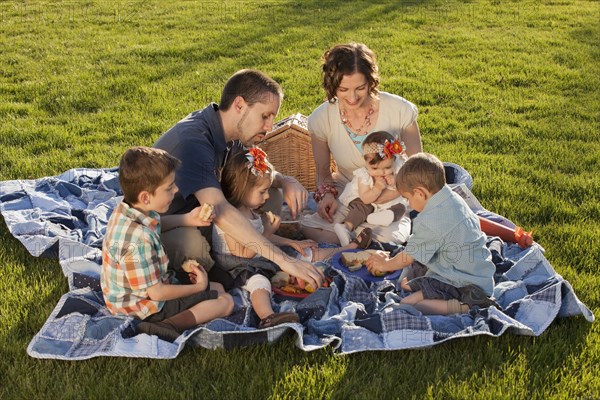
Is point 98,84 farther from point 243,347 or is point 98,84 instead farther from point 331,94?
point 243,347

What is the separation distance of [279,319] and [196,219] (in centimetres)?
75

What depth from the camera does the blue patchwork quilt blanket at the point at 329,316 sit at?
12.1ft

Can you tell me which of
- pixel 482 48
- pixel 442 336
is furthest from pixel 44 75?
pixel 442 336

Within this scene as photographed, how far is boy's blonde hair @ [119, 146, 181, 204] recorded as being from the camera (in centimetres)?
372

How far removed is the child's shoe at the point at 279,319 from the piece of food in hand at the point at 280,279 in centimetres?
55

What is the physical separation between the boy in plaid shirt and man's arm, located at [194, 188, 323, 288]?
14.3 inches

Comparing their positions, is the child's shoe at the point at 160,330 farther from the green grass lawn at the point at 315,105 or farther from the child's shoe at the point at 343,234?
the child's shoe at the point at 343,234

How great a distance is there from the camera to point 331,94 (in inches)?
205

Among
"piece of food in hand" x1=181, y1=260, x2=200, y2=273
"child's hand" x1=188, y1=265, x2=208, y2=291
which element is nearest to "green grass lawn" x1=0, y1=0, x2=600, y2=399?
"child's hand" x1=188, y1=265, x2=208, y2=291

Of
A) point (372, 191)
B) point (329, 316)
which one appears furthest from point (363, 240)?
point (329, 316)

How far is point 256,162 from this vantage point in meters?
4.35

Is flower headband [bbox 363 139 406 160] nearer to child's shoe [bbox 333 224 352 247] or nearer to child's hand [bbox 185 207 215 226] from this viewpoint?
child's shoe [bbox 333 224 352 247]

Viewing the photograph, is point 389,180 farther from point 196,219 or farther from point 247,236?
point 196,219

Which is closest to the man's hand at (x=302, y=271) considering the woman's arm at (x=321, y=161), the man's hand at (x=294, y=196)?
the man's hand at (x=294, y=196)
